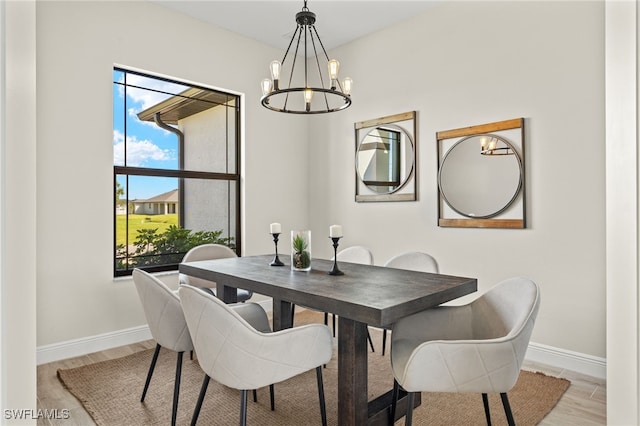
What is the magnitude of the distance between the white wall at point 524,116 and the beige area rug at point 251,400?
727mm

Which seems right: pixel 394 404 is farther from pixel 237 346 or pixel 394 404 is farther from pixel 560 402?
pixel 560 402

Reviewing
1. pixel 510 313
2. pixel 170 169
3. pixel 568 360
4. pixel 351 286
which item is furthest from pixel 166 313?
pixel 568 360

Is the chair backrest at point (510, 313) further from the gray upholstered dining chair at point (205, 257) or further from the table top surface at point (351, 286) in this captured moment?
the gray upholstered dining chair at point (205, 257)

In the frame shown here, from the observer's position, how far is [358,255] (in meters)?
3.27

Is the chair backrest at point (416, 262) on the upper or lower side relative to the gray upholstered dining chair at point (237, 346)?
upper

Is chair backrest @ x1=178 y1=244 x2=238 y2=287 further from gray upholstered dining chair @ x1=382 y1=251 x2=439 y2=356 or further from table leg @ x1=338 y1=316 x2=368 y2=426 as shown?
table leg @ x1=338 y1=316 x2=368 y2=426

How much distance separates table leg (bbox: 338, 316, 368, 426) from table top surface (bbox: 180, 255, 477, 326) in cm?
15

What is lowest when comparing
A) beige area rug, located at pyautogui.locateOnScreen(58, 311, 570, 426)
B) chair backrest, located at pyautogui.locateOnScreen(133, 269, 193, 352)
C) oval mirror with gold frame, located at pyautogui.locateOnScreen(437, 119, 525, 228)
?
beige area rug, located at pyautogui.locateOnScreen(58, 311, 570, 426)

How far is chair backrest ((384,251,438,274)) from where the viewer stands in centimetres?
278

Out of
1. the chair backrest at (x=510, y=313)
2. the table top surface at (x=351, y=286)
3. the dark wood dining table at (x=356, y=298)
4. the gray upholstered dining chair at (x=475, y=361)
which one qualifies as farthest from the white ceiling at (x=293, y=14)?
the gray upholstered dining chair at (x=475, y=361)

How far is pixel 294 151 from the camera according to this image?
4.62 metres

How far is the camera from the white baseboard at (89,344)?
2.94 meters

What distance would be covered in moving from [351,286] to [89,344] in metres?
2.35

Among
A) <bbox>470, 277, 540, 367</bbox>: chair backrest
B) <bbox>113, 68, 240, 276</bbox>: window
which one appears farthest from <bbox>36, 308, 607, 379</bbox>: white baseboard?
<bbox>470, 277, 540, 367</bbox>: chair backrest
